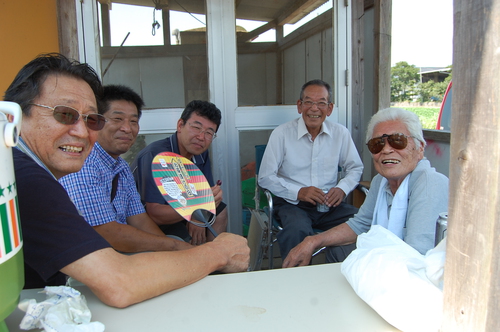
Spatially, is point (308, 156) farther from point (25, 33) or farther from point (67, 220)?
point (25, 33)

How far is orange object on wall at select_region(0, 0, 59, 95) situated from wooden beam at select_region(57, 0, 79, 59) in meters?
0.07

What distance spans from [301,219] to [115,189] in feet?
4.47

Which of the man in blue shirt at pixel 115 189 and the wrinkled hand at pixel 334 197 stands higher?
the man in blue shirt at pixel 115 189

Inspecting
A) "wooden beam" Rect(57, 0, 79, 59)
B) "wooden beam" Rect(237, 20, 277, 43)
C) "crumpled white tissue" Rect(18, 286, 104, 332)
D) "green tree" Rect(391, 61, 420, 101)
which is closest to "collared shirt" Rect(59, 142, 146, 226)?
"crumpled white tissue" Rect(18, 286, 104, 332)

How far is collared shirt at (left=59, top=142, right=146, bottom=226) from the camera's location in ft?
5.43

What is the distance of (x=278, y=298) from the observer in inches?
40.6

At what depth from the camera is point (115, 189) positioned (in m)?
1.91

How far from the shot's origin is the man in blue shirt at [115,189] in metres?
1.68

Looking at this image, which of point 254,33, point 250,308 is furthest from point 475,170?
point 254,33

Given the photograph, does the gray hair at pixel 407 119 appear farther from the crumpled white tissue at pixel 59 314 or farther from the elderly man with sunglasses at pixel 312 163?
the crumpled white tissue at pixel 59 314

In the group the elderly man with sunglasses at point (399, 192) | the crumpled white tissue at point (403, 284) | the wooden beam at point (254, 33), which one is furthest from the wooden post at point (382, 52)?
the crumpled white tissue at point (403, 284)

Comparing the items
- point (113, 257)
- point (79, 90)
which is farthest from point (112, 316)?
point (79, 90)

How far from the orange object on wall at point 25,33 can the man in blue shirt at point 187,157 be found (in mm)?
1365

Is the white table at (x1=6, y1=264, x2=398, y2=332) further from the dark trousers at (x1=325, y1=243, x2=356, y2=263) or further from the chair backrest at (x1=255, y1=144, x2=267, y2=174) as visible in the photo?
the chair backrest at (x1=255, y1=144, x2=267, y2=174)
